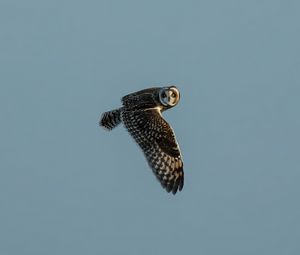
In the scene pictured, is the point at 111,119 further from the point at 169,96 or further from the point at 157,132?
the point at 157,132

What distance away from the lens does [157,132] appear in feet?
79.2

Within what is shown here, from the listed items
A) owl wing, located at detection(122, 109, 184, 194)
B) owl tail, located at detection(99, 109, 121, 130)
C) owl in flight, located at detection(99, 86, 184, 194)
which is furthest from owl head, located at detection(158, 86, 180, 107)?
owl tail, located at detection(99, 109, 121, 130)

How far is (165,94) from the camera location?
25.5 meters

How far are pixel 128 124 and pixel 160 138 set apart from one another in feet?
3.15

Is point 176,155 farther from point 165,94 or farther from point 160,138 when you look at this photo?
point 165,94

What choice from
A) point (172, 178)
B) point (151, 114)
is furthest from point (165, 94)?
point (172, 178)

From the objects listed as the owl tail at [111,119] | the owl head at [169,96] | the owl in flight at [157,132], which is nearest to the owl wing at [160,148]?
the owl in flight at [157,132]

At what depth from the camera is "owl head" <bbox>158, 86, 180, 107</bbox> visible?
83.5ft

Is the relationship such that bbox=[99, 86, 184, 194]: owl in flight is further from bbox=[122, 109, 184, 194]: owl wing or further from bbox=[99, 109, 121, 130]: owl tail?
bbox=[99, 109, 121, 130]: owl tail

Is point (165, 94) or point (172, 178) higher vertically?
point (165, 94)

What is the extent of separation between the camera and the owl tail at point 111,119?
86.1 feet

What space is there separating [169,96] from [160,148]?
1.82m

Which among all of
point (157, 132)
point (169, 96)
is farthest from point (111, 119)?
point (157, 132)

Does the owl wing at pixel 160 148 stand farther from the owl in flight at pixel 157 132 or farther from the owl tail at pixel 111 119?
the owl tail at pixel 111 119
